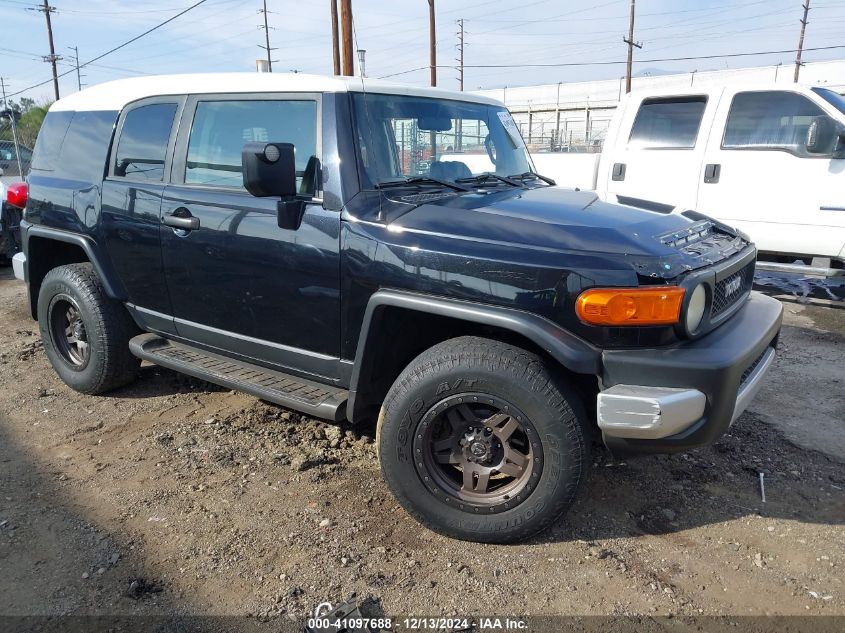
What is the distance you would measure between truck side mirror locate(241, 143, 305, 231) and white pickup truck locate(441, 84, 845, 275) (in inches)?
157

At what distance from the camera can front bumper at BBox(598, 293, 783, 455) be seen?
7.68ft

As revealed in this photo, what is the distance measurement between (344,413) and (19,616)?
1473mm

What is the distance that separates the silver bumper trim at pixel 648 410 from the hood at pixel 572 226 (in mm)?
456

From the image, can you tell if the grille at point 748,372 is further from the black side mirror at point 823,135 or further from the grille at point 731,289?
the black side mirror at point 823,135

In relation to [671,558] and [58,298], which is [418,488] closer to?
[671,558]

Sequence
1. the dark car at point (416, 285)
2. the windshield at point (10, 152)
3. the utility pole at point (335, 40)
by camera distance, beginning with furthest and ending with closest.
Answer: the utility pole at point (335, 40)
the windshield at point (10, 152)
the dark car at point (416, 285)

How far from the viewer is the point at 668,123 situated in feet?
21.9

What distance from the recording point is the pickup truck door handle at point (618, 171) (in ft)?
22.5

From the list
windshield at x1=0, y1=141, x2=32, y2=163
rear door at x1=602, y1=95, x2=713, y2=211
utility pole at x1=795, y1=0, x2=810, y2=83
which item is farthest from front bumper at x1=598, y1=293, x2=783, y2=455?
utility pole at x1=795, y1=0, x2=810, y2=83

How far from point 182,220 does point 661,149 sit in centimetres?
517

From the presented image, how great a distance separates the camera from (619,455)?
101 inches

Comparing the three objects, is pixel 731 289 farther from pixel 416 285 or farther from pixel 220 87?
pixel 220 87

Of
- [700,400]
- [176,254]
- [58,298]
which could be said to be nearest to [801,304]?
[700,400]

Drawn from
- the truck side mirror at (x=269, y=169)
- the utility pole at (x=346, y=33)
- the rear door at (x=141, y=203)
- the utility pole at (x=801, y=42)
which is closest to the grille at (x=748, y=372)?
the truck side mirror at (x=269, y=169)
